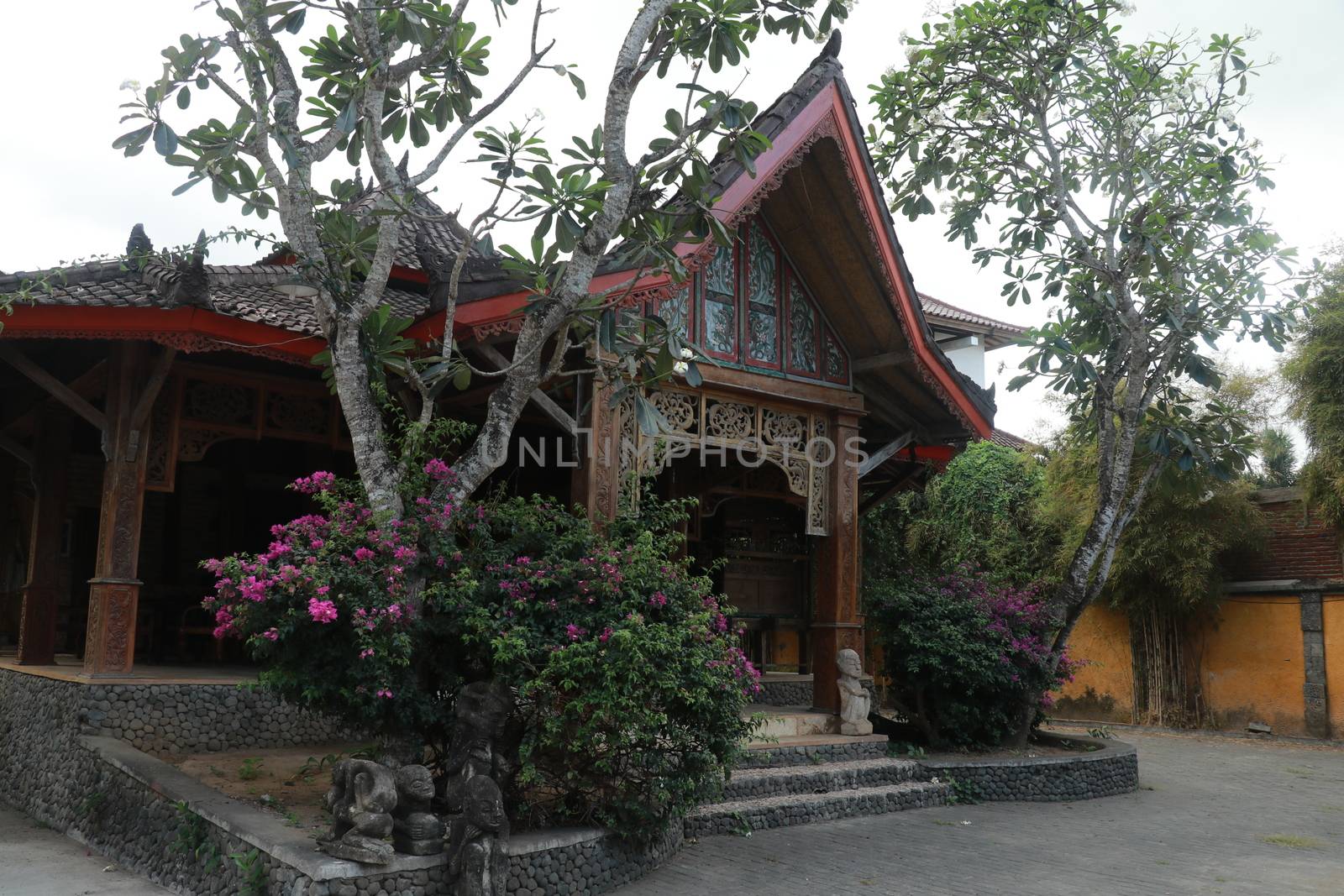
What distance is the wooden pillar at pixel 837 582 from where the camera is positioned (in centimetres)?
990

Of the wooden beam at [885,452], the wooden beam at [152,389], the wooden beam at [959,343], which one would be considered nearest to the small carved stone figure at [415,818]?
the wooden beam at [152,389]

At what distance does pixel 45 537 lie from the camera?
31.4 feet

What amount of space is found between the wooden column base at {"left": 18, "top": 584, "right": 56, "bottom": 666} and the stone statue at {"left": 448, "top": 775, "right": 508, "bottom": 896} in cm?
580

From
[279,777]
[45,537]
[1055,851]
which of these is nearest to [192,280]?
[279,777]

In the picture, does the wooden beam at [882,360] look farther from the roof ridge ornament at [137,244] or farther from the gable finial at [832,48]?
the roof ridge ornament at [137,244]

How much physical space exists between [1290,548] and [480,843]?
1490 cm

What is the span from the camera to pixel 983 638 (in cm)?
1013

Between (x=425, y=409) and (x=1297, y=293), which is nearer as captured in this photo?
(x=425, y=409)

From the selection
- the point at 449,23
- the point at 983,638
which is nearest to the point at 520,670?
the point at 449,23

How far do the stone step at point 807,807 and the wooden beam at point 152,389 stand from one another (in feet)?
16.1

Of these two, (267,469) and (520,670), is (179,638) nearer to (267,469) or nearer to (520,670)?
(267,469)

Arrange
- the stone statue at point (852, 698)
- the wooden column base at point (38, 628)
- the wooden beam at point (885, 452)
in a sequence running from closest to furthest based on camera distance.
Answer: the wooden column base at point (38, 628)
the stone statue at point (852, 698)
the wooden beam at point (885, 452)

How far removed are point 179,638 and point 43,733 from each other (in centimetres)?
314

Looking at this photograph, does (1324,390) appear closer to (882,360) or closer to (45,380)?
(882,360)
